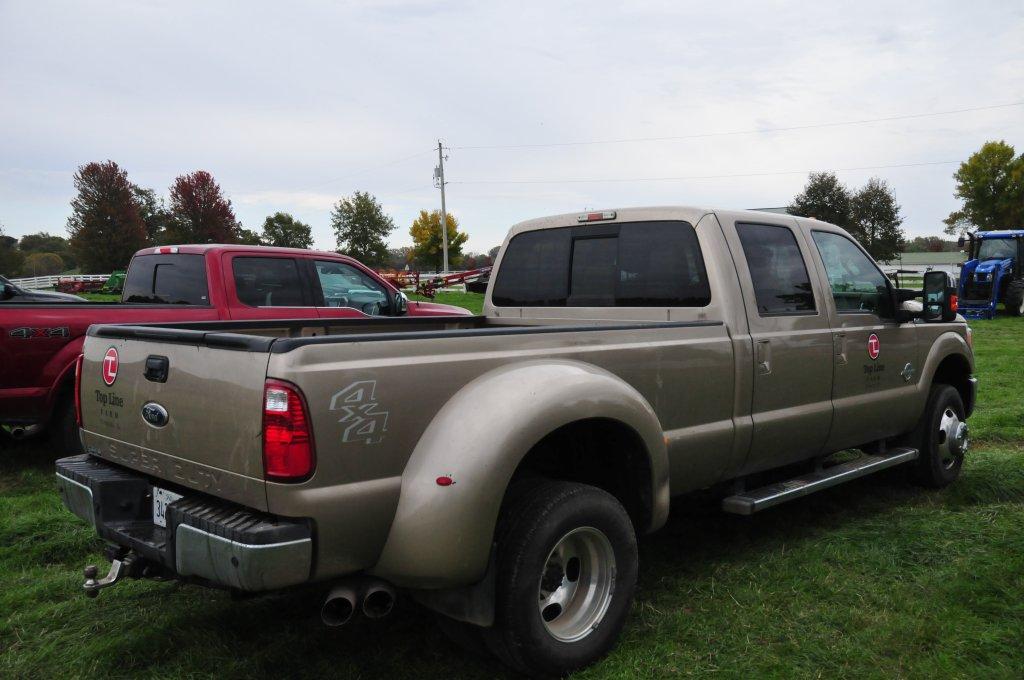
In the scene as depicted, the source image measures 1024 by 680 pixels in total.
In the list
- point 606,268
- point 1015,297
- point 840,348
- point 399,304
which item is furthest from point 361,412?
point 1015,297

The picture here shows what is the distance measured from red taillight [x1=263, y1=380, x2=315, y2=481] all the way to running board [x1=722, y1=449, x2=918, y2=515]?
2353 millimetres

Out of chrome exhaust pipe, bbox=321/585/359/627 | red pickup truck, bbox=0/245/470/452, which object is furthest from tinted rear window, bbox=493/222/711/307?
chrome exhaust pipe, bbox=321/585/359/627

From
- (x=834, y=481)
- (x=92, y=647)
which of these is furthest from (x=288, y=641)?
(x=834, y=481)

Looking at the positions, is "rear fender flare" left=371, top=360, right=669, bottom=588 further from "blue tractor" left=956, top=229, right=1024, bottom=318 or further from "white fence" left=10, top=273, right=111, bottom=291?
"white fence" left=10, top=273, right=111, bottom=291

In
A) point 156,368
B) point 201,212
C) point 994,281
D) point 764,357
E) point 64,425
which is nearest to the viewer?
point 156,368

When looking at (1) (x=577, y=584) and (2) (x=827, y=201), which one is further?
(2) (x=827, y=201)

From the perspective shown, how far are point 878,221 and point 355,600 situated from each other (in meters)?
59.0

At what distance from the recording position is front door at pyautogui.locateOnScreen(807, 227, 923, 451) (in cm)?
480

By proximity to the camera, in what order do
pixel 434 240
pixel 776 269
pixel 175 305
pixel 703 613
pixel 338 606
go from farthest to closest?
pixel 434 240 → pixel 175 305 → pixel 776 269 → pixel 703 613 → pixel 338 606

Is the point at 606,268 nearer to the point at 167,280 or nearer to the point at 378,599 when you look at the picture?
the point at 378,599

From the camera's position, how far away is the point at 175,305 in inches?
273

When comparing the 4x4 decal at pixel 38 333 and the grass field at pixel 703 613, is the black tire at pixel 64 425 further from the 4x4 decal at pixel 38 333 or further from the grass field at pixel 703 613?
the grass field at pixel 703 613

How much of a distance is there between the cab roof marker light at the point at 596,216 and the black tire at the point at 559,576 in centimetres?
189

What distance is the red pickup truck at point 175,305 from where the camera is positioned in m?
6.09
